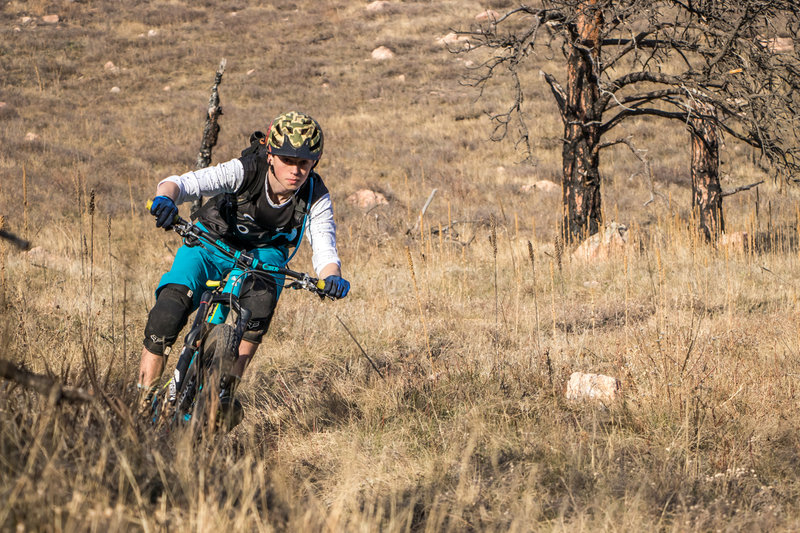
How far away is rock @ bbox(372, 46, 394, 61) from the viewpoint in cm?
3356

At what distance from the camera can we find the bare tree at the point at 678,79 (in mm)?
9062

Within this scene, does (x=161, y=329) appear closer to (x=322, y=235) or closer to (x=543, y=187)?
(x=322, y=235)

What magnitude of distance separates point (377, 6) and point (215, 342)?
136 ft

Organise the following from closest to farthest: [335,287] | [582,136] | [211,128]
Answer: [335,287]
[211,128]
[582,136]

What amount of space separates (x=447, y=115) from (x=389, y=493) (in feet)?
75.9

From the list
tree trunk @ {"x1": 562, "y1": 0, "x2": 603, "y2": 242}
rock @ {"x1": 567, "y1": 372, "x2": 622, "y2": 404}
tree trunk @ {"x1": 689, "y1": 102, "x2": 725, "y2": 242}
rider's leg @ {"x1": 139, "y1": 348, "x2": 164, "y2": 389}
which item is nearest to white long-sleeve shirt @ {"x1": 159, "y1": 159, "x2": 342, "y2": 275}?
rider's leg @ {"x1": 139, "y1": 348, "x2": 164, "y2": 389}

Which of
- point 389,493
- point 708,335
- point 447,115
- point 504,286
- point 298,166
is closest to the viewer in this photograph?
point 389,493

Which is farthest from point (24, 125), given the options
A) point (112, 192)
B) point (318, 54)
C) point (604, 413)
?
point (604, 413)

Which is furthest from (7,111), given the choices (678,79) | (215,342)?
(215,342)

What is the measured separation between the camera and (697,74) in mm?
9477

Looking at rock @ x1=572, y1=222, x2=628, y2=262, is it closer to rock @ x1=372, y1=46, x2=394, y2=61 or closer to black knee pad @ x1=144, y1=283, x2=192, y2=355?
black knee pad @ x1=144, y1=283, x2=192, y2=355

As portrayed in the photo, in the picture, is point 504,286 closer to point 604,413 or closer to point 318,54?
point 604,413

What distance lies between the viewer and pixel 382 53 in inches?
1337

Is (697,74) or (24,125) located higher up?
(24,125)
